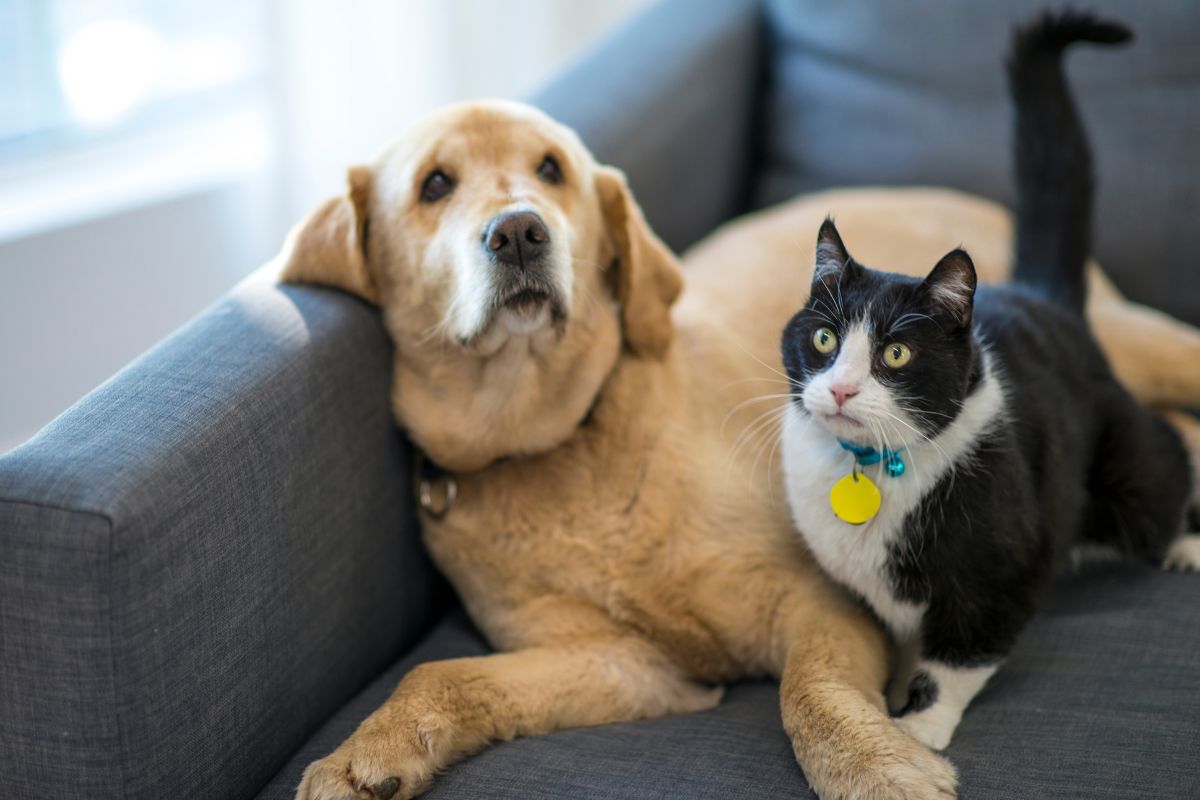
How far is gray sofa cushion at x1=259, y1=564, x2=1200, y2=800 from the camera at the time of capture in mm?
1307

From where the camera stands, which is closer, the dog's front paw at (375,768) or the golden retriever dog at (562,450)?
the dog's front paw at (375,768)

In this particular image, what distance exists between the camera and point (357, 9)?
2715mm

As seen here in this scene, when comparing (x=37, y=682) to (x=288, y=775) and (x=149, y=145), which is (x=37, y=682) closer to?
(x=288, y=775)

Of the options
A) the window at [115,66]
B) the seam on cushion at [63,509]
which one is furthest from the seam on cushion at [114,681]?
the window at [115,66]

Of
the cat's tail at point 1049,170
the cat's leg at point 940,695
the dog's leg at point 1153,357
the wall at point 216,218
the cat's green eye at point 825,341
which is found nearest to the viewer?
the cat's green eye at point 825,341

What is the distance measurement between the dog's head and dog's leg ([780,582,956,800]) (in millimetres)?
460

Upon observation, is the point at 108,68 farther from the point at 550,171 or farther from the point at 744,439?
the point at 744,439

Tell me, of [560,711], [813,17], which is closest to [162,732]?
[560,711]

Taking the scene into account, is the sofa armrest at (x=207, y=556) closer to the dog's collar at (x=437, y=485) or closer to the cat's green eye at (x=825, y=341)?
the dog's collar at (x=437, y=485)

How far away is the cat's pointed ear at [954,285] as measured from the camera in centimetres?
118

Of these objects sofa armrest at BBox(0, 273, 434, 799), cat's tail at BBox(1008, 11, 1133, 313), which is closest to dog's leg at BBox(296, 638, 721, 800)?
sofa armrest at BBox(0, 273, 434, 799)

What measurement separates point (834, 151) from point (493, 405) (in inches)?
50.6

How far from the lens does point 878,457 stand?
1337 mm

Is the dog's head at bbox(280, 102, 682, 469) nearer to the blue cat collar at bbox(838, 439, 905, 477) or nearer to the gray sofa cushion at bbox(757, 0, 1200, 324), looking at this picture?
the blue cat collar at bbox(838, 439, 905, 477)
